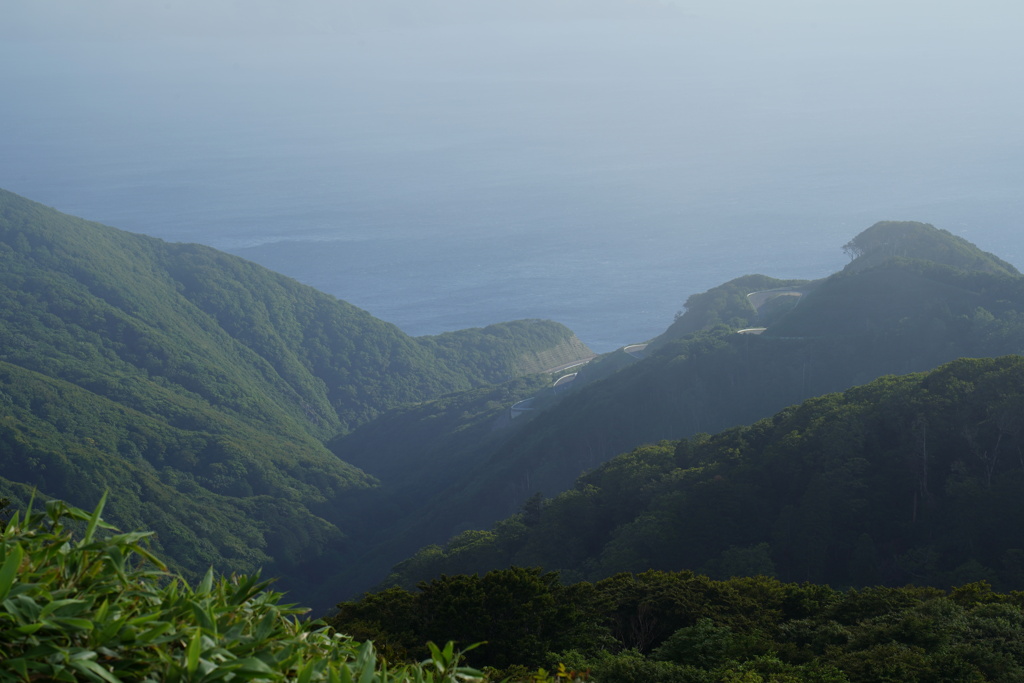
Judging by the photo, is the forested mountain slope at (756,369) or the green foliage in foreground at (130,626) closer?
the green foliage in foreground at (130,626)

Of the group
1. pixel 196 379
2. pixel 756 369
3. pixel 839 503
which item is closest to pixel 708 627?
pixel 839 503

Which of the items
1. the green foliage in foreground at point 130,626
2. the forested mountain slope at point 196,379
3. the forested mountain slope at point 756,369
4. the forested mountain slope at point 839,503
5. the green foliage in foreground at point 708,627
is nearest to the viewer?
the green foliage in foreground at point 130,626

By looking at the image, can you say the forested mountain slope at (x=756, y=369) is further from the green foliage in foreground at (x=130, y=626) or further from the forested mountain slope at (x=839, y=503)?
the green foliage in foreground at (x=130, y=626)

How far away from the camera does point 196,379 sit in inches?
4035

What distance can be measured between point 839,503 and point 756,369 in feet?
104

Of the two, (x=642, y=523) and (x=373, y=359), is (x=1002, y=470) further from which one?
(x=373, y=359)

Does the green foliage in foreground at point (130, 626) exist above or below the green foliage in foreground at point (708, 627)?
above

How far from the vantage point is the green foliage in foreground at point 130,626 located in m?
4.46

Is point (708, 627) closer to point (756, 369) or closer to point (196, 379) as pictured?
point (756, 369)

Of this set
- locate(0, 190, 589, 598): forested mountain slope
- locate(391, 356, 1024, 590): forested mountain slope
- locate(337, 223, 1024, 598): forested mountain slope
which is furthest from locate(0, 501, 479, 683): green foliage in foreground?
locate(0, 190, 589, 598): forested mountain slope

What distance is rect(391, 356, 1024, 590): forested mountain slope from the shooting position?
33438 mm

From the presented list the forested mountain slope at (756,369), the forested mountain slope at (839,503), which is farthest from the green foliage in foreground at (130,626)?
the forested mountain slope at (756,369)

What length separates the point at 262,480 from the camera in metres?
83.4

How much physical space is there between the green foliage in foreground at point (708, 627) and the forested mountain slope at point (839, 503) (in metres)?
11.6
